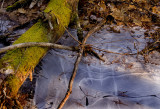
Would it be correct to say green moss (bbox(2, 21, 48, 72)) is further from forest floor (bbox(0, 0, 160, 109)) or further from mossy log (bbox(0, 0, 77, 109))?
forest floor (bbox(0, 0, 160, 109))

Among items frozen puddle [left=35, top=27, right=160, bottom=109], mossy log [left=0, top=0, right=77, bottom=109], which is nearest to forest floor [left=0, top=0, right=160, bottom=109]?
frozen puddle [left=35, top=27, right=160, bottom=109]

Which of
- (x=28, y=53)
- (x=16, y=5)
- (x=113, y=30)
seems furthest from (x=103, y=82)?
(x=16, y=5)

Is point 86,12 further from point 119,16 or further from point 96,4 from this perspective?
point 119,16

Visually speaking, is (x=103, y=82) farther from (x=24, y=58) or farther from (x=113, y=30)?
(x=113, y=30)

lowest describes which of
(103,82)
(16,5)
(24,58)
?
(103,82)

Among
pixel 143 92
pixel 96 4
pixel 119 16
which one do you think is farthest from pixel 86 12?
pixel 143 92

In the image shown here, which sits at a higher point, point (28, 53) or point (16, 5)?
point (16, 5)
